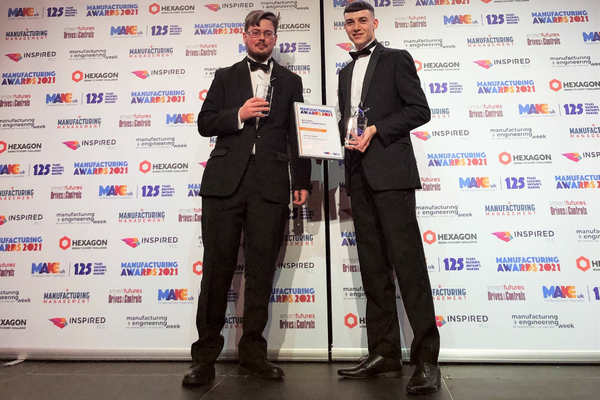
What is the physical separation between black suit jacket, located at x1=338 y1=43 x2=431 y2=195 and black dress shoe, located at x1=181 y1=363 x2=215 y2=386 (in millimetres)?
1405

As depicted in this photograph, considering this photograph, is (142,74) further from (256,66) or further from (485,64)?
(485,64)

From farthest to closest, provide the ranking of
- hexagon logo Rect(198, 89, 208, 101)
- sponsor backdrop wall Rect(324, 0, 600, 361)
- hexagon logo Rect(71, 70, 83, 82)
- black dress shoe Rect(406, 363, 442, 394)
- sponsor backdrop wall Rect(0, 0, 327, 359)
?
1. hexagon logo Rect(71, 70, 83, 82)
2. hexagon logo Rect(198, 89, 208, 101)
3. sponsor backdrop wall Rect(0, 0, 327, 359)
4. sponsor backdrop wall Rect(324, 0, 600, 361)
5. black dress shoe Rect(406, 363, 442, 394)

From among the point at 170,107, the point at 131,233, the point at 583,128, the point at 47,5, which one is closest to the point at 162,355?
the point at 131,233

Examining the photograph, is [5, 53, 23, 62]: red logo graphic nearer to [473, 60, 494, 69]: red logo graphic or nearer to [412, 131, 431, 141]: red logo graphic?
[412, 131, 431, 141]: red logo graphic

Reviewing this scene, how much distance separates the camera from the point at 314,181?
10.0 ft

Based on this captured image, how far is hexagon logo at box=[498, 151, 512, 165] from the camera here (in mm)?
3018

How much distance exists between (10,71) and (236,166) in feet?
8.25

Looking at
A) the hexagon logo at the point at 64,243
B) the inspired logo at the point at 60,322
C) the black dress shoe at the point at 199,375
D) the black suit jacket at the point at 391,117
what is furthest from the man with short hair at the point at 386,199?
the hexagon logo at the point at 64,243

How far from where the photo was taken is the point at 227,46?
324cm

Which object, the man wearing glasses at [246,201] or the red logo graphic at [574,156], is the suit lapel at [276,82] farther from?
the red logo graphic at [574,156]

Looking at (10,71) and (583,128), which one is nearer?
(583,128)

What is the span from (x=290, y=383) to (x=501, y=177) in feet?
7.20

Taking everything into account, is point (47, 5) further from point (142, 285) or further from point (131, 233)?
point (142, 285)

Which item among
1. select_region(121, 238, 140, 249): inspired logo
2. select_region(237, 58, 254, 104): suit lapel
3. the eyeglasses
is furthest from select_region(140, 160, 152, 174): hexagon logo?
the eyeglasses
